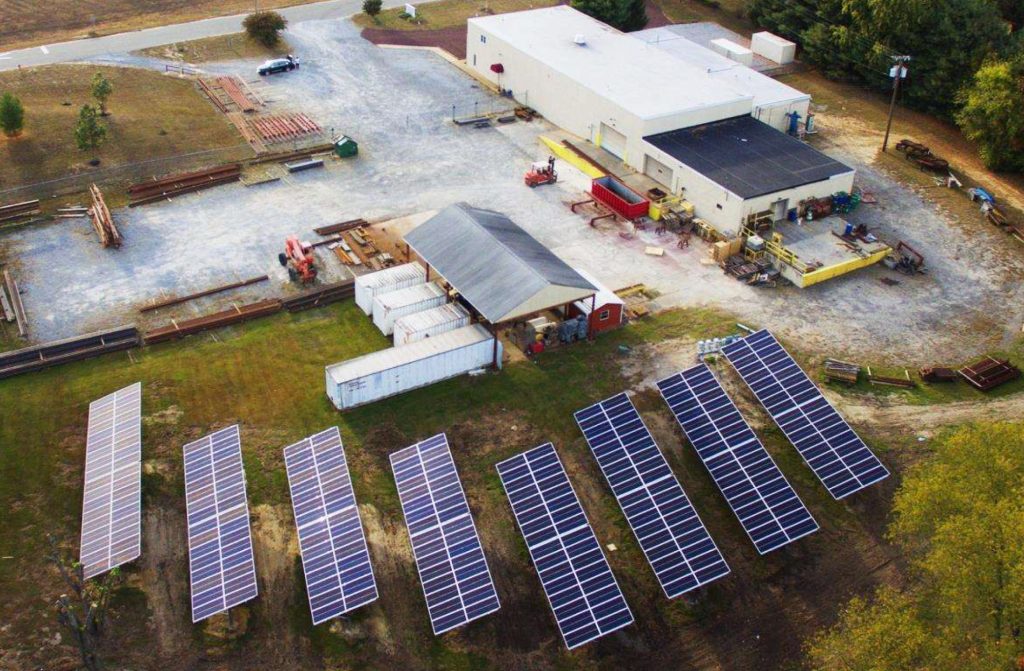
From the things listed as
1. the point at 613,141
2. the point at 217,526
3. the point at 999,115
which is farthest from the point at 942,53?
the point at 217,526

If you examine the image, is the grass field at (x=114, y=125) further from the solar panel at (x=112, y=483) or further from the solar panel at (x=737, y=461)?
the solar panel at (x=737, y=461)

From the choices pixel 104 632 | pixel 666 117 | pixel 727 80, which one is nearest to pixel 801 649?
pixel 104 632

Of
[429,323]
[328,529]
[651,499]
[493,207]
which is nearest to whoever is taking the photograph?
[328,529]

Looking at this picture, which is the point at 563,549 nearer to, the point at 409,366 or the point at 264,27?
the point at 409,366

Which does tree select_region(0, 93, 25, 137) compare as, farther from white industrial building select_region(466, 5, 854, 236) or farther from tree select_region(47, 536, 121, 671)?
tree select_region(47, 536, 121, 671)

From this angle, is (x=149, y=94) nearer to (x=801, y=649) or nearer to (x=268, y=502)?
(x=268, y=502)
